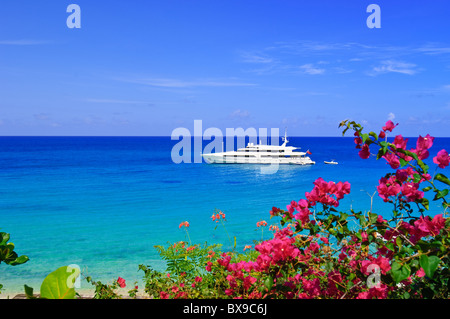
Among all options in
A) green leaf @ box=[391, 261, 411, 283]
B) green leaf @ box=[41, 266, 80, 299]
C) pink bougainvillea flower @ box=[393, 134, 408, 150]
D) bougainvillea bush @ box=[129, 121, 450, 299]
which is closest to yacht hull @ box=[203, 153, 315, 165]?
bougainvillea bush @ box=[129, 121, 450, 299]

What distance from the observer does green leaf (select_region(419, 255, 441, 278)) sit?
1.64 metres

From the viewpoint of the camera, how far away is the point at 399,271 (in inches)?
68.5

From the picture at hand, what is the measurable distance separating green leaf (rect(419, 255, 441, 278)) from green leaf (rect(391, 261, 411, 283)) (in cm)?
9

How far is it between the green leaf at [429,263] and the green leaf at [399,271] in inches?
3.7

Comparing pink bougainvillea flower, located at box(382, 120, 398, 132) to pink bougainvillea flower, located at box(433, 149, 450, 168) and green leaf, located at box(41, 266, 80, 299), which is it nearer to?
pink bougainvillea flower, located at box(433, 149, 450, 168)

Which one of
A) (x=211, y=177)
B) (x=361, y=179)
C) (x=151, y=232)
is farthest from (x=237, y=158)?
(x=151, y=232)

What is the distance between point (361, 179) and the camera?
139 feet

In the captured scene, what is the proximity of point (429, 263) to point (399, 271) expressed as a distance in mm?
144

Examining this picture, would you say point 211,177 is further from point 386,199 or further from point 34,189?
point 386,199

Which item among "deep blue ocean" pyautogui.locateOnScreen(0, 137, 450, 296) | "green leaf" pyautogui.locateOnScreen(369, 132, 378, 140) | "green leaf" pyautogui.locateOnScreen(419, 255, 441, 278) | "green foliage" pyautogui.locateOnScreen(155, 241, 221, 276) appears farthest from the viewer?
"deep blue ocean" pyautogui.locateOnScreen(0, 137, 450, 296)

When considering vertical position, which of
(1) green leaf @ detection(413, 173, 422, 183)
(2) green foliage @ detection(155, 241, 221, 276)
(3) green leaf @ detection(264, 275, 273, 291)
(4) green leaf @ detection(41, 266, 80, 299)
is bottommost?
(2) green foliage @ detection(155, 241, 221, 276)

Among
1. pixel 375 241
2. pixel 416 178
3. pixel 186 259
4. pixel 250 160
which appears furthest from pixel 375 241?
pixel 250 160

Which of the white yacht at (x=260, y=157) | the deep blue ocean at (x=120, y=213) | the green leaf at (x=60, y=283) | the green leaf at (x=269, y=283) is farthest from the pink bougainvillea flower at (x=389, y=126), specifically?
the white yacht at (x=260, y=157)

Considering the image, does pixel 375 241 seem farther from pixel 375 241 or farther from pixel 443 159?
pixel 443 159
